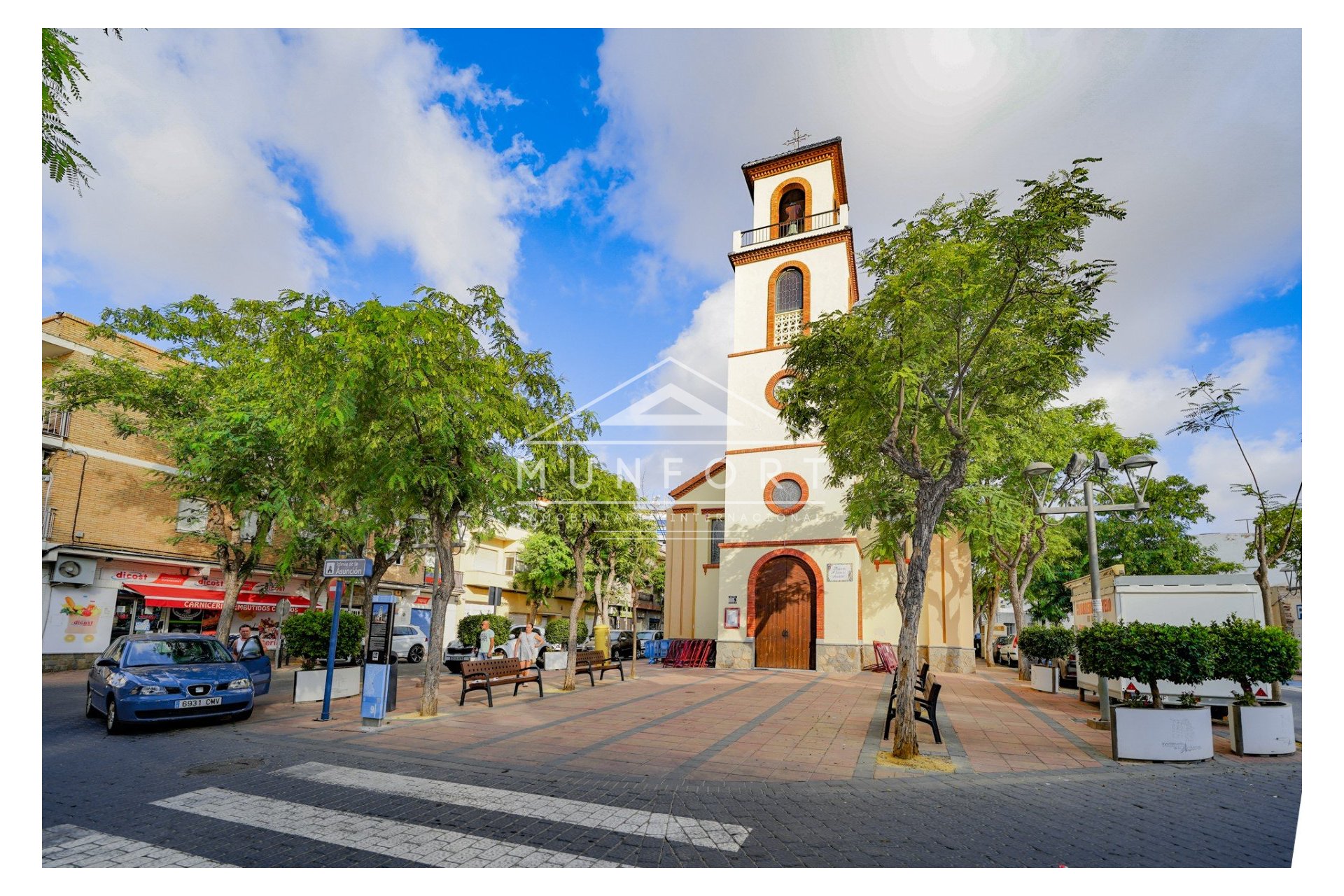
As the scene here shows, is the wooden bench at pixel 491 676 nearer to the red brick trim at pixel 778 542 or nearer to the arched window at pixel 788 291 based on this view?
the red brick trim at pixel 778 542

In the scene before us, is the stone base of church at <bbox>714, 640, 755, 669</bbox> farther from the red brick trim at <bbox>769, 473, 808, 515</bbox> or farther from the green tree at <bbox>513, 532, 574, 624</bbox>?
the green tree at <bbox>513, 532, 574, 624</bbox>

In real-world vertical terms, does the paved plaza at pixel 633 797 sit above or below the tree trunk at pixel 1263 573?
below

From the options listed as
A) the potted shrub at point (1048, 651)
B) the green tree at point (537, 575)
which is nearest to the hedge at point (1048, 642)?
the potted shrub at point (1048, 651)

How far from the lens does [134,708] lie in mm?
9133

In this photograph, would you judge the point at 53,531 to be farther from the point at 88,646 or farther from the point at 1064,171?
the point at 1064,171

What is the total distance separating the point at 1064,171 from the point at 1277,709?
702 cm

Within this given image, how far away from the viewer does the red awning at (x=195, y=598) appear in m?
20.7

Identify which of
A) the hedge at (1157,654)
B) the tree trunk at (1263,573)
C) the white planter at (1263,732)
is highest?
the tree trunk at (1263,573)

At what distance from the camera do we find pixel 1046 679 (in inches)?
647

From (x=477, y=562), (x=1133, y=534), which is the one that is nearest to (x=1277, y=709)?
(x=1133, y=534)

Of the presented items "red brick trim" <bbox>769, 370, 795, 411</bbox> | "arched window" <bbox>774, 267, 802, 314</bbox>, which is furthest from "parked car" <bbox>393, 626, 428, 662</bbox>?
"arched window" <bbox>774, 267, 802, 314</bbox>

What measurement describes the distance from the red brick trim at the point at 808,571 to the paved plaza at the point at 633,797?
10.3m

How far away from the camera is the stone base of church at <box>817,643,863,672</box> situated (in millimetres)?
20766

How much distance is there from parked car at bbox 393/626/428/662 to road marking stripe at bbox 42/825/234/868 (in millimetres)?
21555
